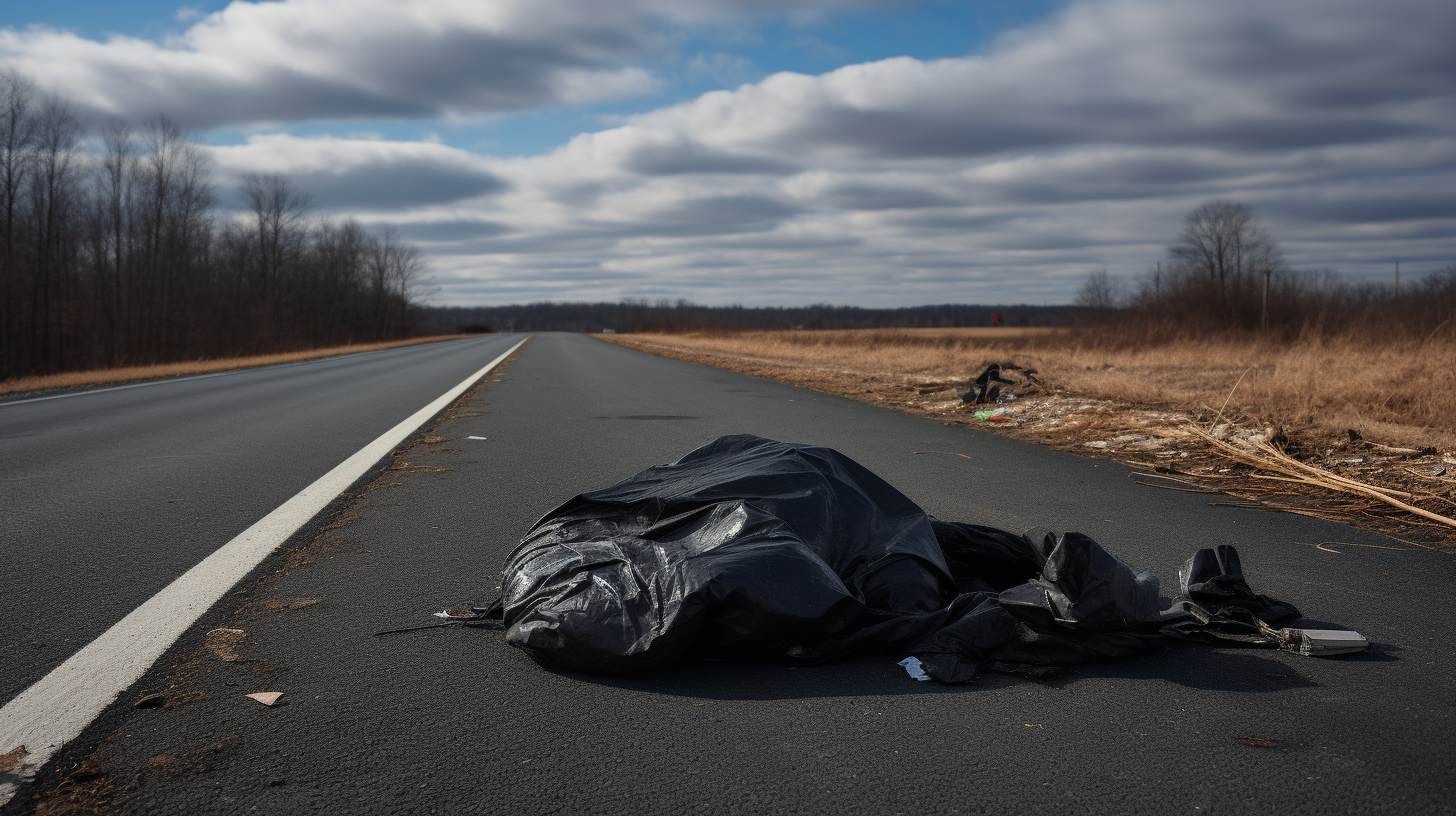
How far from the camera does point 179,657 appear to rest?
9.27 ft

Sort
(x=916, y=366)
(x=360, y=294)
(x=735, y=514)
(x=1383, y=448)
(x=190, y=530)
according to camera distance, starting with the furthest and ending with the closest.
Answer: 1. (x=360, y=294)
2. (x=916, y=366)
3. (x=1383, y=448)
4. (x=190, y=530)
5. (x=735, y=514)

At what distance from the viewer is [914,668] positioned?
2840mm

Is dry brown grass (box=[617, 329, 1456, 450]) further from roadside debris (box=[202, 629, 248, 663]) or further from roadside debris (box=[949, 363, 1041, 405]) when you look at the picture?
roadside debris (box=[202, 629, 248, 663])

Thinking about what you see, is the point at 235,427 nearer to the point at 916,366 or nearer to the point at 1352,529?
the point at 1352,529

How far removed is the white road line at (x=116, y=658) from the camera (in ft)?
7.27

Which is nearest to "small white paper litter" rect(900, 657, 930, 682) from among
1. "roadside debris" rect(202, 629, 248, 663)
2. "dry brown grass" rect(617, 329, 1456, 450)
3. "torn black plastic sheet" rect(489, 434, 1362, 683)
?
"torn black plastic sheet" rect(489, 434, 1362, 683)

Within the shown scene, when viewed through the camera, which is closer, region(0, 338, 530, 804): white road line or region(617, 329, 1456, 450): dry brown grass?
region(0, 338, 530, 804): white road line

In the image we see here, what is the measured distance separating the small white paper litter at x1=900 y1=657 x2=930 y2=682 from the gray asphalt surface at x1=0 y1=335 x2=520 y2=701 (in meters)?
2.69

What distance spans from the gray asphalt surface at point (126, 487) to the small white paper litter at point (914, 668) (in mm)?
2688

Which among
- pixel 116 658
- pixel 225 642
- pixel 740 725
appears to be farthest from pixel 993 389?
pixel 116 658

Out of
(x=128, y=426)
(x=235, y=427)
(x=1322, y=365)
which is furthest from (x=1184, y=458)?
(x=128, y=426)

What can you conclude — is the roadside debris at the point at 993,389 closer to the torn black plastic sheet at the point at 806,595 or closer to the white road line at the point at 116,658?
the torn black plastic sheet at the point at 806,595

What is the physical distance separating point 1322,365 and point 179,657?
1585cm

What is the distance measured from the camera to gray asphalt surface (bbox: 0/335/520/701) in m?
3.35
